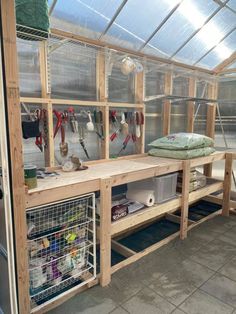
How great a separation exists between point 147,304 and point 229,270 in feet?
2.75

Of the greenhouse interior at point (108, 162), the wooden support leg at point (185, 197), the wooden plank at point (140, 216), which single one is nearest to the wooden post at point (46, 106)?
the greenhouse interior at point (108, 162)

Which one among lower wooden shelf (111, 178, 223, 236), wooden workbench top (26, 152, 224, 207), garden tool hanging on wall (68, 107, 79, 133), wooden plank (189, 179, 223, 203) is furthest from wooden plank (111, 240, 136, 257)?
garden tool hanging on wall (68, 107, 79, 133)

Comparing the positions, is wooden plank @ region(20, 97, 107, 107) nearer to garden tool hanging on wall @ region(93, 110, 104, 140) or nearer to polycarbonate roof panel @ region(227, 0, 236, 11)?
garden tool hanging on wall @ region(93, 110, 104, 140)

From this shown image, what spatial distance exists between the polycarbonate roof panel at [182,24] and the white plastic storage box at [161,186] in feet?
4.93

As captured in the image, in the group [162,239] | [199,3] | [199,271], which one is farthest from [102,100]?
[199,271]

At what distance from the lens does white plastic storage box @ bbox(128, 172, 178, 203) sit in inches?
95.7

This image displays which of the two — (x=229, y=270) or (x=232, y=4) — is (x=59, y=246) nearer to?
(x=229, y=270)

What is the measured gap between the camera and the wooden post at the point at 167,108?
3150 mm

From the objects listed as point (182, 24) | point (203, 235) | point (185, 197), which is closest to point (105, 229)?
point (185, 197)

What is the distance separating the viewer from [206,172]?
3773mm

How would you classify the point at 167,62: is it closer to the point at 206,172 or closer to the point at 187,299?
the point at 206,172

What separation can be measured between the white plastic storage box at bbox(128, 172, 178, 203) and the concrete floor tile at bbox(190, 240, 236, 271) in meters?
0.60

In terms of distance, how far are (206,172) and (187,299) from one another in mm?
2334

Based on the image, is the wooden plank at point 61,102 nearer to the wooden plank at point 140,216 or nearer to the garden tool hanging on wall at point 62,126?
the garden tool hanging on wall at point 62,126
